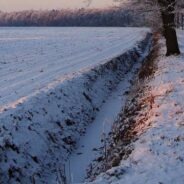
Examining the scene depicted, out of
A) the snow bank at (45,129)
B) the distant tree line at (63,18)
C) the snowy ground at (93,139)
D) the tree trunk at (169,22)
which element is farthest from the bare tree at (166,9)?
the distant tree line at (63,18)

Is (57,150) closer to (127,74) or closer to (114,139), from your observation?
(114,139)

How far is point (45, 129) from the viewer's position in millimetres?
12703

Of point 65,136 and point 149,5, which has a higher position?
point 149,5

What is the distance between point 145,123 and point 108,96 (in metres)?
8.81

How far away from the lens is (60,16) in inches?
6786

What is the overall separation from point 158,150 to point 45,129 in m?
4.37

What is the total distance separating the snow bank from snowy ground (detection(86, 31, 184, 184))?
230cm

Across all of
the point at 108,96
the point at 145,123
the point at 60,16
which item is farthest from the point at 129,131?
the point at 60,16

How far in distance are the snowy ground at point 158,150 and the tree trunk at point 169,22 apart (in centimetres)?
1293

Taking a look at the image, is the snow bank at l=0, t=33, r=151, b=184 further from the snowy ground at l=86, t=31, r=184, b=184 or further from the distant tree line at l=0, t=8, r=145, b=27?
the distant tree line at l=0, t=8, r=145, b=27

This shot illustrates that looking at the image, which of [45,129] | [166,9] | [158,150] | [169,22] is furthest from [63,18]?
[158,150]

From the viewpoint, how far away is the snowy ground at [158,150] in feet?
26.7

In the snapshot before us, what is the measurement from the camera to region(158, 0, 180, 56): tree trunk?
26.0 m

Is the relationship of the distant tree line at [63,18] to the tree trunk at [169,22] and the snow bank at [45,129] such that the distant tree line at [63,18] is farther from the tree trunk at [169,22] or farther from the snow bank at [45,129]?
the snow bank at [45,129]
